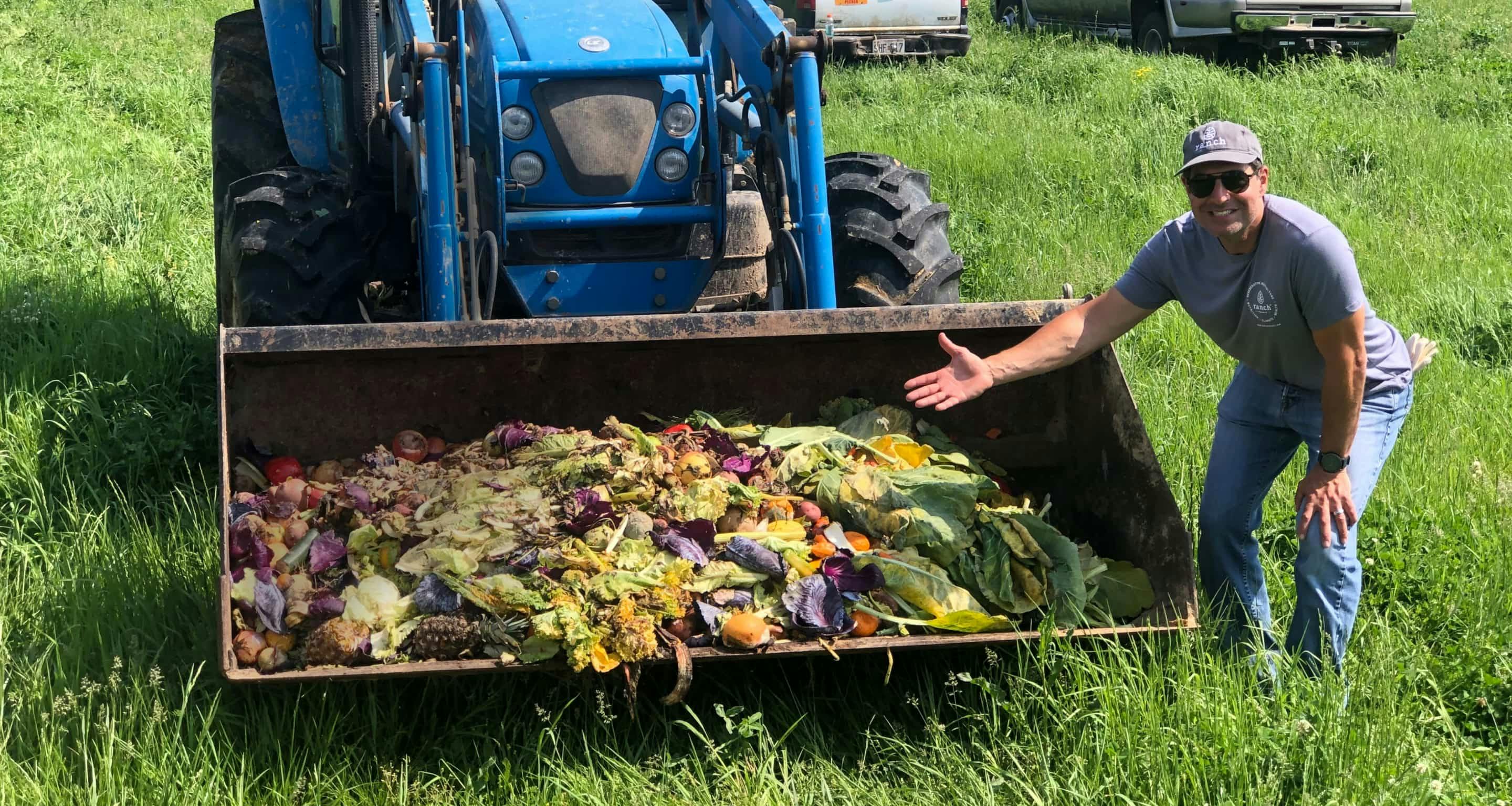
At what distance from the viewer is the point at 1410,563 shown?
4777 mm

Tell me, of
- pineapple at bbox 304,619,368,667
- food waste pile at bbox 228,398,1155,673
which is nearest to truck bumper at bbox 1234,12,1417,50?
food waste pile at bbox 228,398,1155,673

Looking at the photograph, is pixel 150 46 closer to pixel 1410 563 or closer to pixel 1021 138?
pixel 1021 138

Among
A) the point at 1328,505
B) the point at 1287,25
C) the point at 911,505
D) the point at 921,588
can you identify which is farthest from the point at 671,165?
the point at 1287,25

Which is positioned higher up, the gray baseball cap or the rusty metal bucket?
the gray baseball cap

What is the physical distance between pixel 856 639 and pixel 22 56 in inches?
473

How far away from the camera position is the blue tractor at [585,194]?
5035 millimetres

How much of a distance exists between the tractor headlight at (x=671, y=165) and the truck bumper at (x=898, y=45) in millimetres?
10419

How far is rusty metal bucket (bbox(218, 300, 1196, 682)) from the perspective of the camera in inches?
169

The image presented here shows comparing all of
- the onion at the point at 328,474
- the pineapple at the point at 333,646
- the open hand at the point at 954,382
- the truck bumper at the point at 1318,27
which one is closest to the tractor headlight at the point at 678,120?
the open hand at the point at 954,382

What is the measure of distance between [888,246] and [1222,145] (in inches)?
77.2

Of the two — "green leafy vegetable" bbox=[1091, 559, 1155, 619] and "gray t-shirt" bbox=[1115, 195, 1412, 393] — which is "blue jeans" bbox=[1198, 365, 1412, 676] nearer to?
"gray t-shirt" bbox=[1115, 195, 1412, 393]

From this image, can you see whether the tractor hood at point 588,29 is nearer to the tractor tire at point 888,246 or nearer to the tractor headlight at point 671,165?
the tractor headlight at point 671,165

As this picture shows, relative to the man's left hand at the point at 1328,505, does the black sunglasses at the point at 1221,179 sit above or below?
above

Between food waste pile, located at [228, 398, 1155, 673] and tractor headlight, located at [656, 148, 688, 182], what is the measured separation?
3.34 feet
